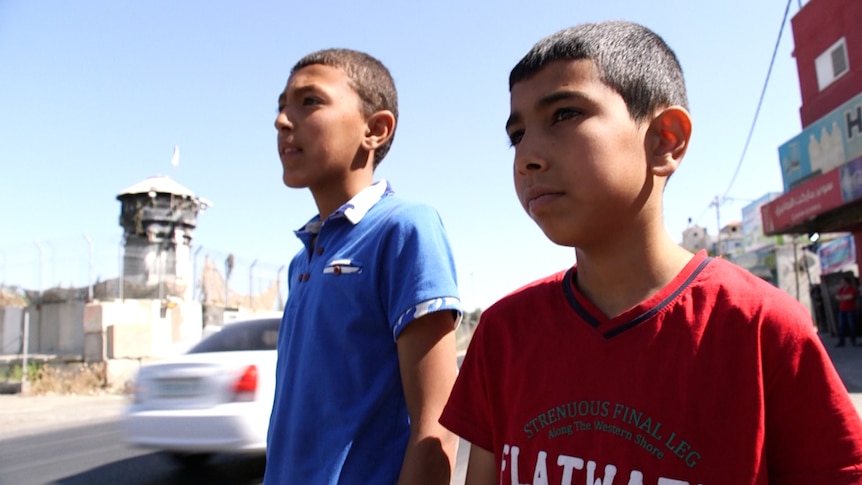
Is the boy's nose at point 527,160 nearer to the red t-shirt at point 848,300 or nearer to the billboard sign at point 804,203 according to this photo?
the billboard sign at point 804,203

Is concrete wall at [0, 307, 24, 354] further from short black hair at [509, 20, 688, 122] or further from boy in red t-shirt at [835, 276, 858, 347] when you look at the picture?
short black hair at [509, 20, 688, 122]

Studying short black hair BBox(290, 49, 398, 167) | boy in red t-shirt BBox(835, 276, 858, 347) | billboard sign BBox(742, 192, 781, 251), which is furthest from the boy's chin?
billboard sign BBox(742, 192, 781, 251)

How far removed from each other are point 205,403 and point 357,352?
4272 mm

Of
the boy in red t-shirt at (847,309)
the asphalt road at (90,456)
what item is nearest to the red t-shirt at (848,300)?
the boy in red t-shirt at (847,309)

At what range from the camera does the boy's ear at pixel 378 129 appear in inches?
78.6

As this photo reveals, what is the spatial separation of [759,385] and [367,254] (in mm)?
943

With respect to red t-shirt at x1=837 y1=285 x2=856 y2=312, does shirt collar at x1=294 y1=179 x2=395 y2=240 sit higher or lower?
higher

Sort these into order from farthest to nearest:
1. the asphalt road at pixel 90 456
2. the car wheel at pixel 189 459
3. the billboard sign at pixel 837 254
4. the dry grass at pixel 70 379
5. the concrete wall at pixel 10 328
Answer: the billboard sign at pixel 837 254
the concrete wall at pixel 10 328
the dry grass at pixel 70 379
the car wheel at pixel 189 459
the asphalt road at pixel 90 456

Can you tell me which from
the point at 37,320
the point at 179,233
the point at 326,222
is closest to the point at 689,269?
the point at 326,222

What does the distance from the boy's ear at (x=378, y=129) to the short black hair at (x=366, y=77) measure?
0.05 ft

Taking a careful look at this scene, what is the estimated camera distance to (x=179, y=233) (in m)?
27.7

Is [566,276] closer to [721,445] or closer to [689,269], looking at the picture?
[689,269]

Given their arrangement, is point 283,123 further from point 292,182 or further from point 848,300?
point 848,300

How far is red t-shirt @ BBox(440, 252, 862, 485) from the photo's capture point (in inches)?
40.0
